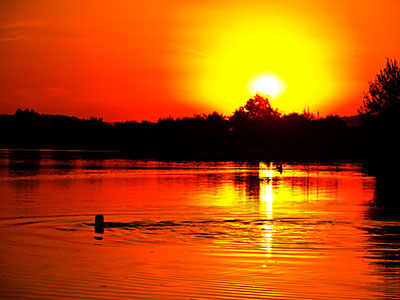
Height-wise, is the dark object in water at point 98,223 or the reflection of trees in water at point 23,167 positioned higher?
the reflection of trees in water at point 23,167

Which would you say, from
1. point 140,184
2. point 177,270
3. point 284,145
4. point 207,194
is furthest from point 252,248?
point 284,145

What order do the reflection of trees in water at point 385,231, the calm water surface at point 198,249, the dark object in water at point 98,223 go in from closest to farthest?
the calm water surface at point 198,249 → the reflection of trees in water at point 385,231 → the dark object in water at point 98,223

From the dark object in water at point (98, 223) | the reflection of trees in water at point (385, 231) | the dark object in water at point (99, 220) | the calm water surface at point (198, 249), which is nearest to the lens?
the calm water surface at point (198, 249)

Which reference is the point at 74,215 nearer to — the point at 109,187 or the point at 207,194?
the point at 207,194

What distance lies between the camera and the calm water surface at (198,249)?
15656 millimetres

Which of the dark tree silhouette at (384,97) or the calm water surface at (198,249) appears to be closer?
the calm water surface at (198,249)

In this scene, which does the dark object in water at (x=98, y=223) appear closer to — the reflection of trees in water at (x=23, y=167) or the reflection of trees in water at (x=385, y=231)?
the reflection of trees in water at (x=385, y=231)

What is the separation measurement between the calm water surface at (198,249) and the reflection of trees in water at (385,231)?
5 centimetres

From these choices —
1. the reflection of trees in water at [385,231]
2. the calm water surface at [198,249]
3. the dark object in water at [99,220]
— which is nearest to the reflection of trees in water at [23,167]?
the calm water surface at [198,249]

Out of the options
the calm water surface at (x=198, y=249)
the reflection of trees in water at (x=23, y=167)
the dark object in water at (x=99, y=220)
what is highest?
the reflection of trees in water at (x=23, y=167)

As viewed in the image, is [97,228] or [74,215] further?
[74,215]

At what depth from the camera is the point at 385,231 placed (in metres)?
26.8

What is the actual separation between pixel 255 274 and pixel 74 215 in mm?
16511

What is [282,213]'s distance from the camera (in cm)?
3409
